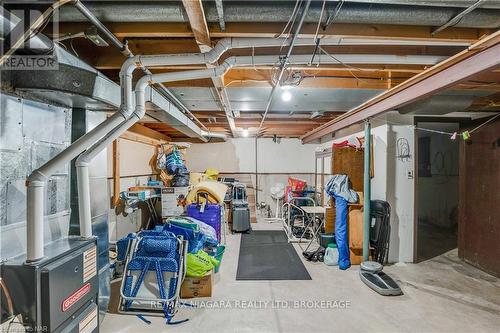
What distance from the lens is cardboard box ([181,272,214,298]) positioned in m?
2.91

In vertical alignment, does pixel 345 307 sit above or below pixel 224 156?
below

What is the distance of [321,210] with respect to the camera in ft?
15.1

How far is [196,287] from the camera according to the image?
2918 mm

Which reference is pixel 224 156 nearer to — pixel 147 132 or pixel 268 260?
pixel 147 132

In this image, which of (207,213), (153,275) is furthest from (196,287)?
(207,213)

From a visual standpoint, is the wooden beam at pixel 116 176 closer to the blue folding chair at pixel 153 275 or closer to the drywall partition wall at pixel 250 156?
the blue folding chair at pixel 153 275

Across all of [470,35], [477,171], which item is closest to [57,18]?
[470,35]

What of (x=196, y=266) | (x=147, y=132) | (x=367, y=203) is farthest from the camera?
(x=147, y=132)

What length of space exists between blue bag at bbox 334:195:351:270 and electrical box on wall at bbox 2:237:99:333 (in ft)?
10.1

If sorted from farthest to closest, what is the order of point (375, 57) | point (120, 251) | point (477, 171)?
point (477, 171)
point (120, 251)
point (375, 57)

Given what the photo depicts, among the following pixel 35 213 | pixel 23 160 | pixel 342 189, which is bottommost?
pixel 342 189

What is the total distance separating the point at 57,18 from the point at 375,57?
2225 mm

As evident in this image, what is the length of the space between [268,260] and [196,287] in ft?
4.68

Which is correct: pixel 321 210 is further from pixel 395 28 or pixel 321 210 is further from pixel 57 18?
pixel 57 18
